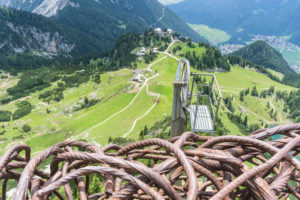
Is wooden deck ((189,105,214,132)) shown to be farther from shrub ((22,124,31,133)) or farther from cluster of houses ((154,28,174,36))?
cluster of houses ((154,28,174,36))

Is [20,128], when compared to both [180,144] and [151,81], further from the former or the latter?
[180,144]

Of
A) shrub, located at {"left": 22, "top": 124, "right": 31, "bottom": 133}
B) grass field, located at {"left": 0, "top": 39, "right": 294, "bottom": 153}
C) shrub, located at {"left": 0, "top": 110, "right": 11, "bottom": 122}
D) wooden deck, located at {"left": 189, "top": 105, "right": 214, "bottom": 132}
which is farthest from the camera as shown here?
shrub, located at {"left": 0, "top": 110, "right": 11, "bottom": 122}

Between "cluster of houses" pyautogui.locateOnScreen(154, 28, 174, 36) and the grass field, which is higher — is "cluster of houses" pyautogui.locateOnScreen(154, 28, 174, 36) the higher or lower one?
the higher one

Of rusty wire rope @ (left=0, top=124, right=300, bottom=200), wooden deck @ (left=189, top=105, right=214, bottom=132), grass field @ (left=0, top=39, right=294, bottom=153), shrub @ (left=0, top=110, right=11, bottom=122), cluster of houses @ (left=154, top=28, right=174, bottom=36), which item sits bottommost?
shrub @ (left=0, top=110, right=11, bottom=122)

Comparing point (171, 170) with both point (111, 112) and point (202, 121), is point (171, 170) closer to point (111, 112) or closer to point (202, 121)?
point (202, 121)

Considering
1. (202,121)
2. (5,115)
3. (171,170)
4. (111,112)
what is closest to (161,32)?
(111,112)

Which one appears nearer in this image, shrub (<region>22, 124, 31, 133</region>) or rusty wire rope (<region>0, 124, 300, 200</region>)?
rusty wire rope (<region>0, 124, 300, 200</region>)

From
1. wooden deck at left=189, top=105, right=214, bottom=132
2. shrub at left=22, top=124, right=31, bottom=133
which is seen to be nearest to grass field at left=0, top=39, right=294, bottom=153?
shrub at left=22, top=124, right=31, bottom=133

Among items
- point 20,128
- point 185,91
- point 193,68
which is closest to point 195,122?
point 185,91

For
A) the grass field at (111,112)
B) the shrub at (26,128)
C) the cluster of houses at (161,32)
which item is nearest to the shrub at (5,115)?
the grass field at (111,112)
